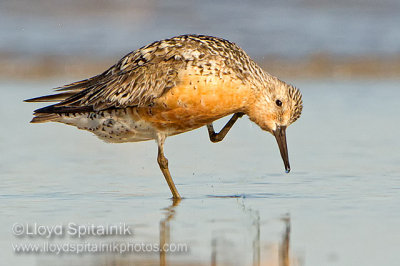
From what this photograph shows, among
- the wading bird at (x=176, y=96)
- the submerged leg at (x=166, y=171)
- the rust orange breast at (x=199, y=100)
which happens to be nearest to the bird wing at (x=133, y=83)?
the wading bird at (x=176, y=96)

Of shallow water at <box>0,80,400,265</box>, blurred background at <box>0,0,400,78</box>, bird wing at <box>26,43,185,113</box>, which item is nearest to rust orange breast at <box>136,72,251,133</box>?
bird wing at <box>26,43,185,113</box>

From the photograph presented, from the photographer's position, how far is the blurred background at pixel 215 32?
52.3ft

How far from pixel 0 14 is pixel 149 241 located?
13.7 metres

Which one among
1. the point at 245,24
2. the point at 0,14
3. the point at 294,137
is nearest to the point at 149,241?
the point at 294,137

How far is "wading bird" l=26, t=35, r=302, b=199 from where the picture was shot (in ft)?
26.5

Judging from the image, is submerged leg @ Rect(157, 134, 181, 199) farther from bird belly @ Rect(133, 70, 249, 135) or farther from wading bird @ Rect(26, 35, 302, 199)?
bird belly @ Rect(133, 70, 249, 135)

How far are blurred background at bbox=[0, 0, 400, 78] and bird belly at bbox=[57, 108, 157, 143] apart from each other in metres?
6.97

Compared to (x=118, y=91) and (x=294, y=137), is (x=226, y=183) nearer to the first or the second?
(x=118, y=91)

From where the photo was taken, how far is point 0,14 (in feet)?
62.7

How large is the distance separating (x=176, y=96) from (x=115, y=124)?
842mm

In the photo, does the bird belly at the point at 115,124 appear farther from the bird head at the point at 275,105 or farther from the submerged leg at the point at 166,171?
the bird head at the point at 275,105

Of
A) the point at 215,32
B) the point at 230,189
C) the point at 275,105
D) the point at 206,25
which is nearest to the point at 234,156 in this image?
the point at 230,189

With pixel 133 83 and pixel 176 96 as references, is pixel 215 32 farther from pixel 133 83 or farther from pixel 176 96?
pixel 176 96

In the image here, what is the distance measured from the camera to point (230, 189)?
8398 mm
